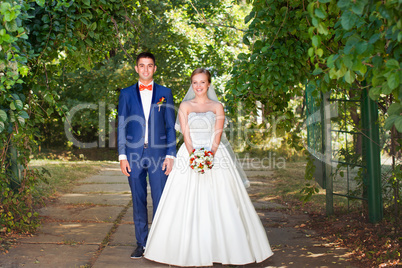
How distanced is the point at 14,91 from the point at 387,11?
Result: 9.26ft

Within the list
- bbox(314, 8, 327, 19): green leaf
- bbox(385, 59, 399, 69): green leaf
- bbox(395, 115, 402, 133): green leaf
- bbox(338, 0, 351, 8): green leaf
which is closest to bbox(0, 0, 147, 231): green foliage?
bbox(314, 8, 327, 19): green leaf

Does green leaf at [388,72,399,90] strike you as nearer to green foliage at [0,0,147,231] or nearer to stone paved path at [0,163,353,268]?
green foliage at [0,0,147,231]

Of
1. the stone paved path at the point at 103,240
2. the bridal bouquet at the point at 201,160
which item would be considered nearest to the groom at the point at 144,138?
the bridal bouquet at the point at 201,160

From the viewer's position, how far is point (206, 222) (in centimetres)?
368

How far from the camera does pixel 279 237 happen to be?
A: 451cm

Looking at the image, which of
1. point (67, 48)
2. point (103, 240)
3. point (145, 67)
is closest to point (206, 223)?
point (103, 240)

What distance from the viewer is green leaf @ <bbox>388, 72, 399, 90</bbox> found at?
1.88 m

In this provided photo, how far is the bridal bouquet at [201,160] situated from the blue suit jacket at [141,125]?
285 millimetres

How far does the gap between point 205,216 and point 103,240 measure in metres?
1.31

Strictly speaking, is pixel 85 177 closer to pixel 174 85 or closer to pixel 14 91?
pixel 174 85

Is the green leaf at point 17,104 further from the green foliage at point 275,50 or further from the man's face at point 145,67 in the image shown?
the green foliage at point 275,50

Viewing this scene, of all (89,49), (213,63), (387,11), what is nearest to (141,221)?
(89,49)

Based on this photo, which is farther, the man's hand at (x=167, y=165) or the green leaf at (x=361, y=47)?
the man's hand at (x=167, y=165)

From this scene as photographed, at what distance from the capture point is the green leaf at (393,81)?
6.16ft
